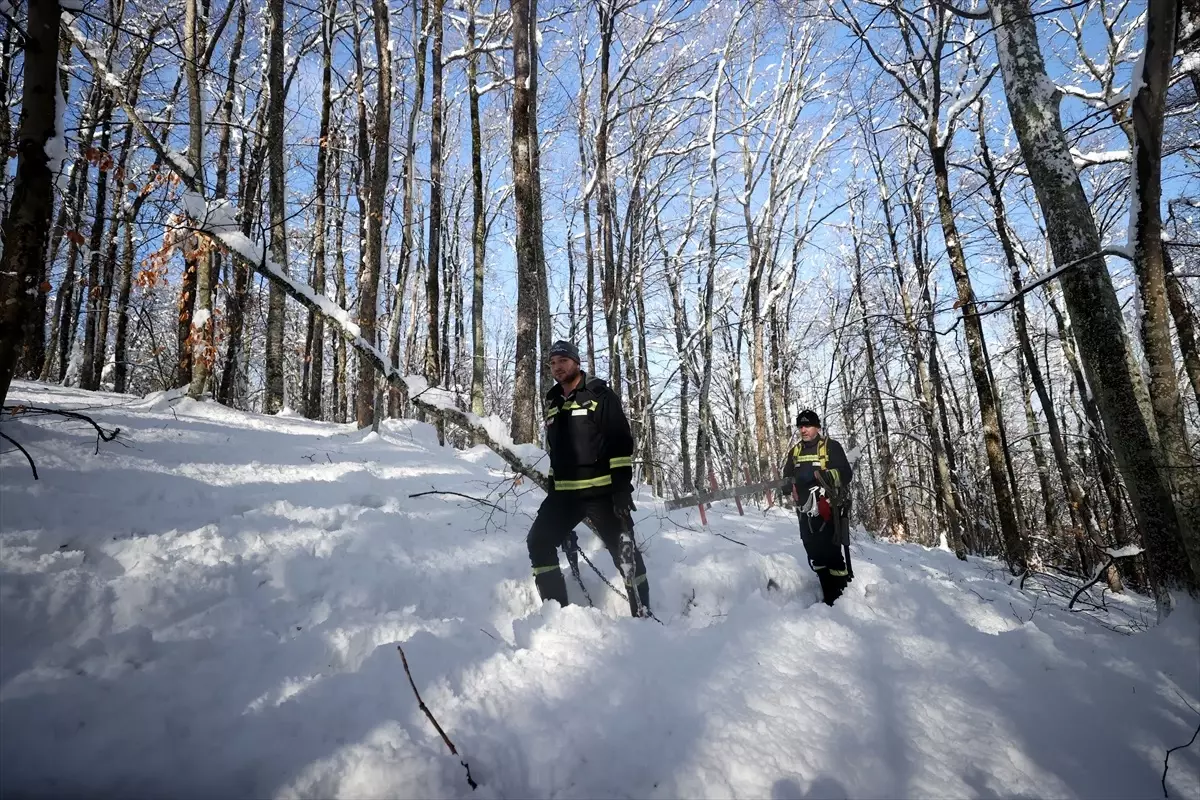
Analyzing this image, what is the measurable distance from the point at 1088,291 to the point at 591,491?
352 centimetres

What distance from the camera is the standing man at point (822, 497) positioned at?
4594 millimetres

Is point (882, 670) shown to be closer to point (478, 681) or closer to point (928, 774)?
point (928, 774)

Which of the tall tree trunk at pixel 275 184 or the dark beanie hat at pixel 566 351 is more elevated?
the tall tree trunk at pixel 275 184

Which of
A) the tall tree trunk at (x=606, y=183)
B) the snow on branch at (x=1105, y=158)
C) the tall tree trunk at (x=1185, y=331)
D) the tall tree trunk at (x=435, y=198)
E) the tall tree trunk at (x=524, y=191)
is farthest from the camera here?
the tall tree trunk at (x=435, y=198)

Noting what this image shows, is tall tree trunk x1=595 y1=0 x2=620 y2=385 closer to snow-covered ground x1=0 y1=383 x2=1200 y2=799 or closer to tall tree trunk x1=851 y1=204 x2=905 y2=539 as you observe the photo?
snow-covered ground x1=0 y1=383 x2=1200 y2=799

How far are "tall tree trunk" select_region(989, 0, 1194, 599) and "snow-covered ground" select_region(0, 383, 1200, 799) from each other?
540 mm

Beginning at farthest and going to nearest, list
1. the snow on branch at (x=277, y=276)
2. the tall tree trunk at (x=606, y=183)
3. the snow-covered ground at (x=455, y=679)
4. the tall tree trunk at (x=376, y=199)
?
the tall tree trunk at (x=606, y=183) → the tall tree trunk at (x=376, y=199) → the snow on branch at (x=277, y=276) → the snow-covered ground at (x=455, y=679)

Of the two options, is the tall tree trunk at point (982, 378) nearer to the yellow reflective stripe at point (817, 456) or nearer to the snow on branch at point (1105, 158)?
the snow on branch at point (1105, 158)

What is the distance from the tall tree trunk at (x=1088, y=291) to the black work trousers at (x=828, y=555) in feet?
6.40

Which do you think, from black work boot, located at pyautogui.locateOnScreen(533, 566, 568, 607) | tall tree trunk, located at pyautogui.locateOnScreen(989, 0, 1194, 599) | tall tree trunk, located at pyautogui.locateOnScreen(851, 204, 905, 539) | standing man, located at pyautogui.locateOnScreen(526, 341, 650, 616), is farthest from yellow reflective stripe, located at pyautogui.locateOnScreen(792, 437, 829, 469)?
tall tree trunk, located at pyautogui.locateOnScreen(851, 204, 905, 539)

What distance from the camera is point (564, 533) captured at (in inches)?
132

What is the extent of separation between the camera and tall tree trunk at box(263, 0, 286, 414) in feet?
24.4

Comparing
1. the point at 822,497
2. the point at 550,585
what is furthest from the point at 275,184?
the point at 822,497

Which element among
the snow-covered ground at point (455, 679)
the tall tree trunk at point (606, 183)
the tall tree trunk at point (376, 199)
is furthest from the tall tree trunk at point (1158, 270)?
the tall tree trunk at point (376, 199)
